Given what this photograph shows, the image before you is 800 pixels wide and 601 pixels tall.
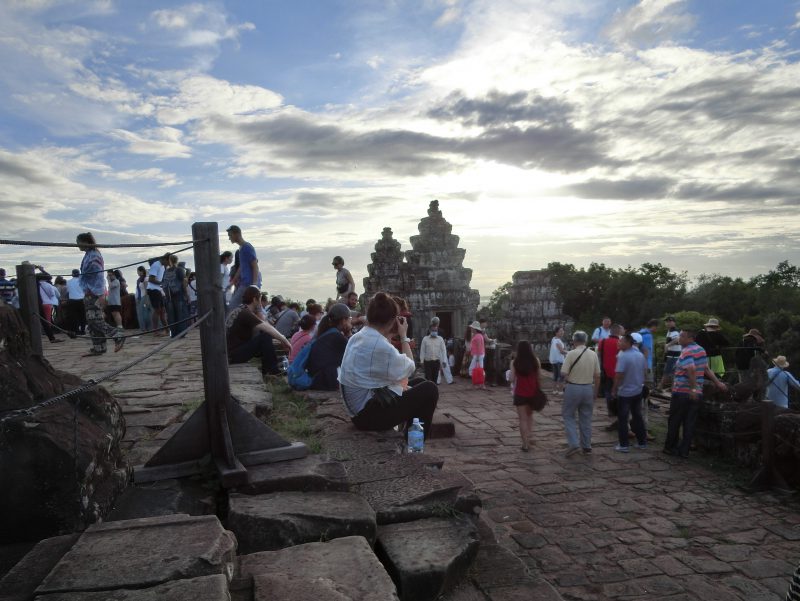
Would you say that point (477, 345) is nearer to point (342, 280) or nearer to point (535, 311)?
point (342, 280)

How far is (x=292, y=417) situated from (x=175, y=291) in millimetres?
7777

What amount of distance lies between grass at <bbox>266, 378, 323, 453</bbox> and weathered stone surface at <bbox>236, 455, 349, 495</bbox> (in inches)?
18.7

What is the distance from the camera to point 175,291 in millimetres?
12930

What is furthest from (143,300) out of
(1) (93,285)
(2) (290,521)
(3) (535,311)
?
(3) (535,311)

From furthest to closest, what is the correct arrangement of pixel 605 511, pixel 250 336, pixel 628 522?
pixel 250 336, pixel 605 511, pixel 628 522

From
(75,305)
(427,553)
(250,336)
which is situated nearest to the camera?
(427,553)

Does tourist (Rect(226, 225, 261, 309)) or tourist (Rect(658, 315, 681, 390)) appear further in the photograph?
tourist (Rect(658, 315, 681, 390))

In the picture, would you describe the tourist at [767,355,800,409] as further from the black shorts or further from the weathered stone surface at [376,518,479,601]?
the black shorts

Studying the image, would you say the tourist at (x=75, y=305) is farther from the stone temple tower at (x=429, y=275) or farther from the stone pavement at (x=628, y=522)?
the stone temple tower at (x=429, y=275)

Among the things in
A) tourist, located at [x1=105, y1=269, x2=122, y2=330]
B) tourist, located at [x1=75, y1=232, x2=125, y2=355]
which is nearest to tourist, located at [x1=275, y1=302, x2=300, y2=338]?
tourist, located at [x1=105, y1=269, x2=122, y2=330]

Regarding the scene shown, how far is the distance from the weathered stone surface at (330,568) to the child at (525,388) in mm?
6126

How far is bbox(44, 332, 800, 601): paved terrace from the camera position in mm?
4848

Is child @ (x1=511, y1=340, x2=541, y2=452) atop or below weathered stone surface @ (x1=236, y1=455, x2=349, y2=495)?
below

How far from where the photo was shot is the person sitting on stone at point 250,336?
30.0ft
